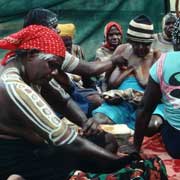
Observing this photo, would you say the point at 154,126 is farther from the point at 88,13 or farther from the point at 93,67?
the point at 88,13

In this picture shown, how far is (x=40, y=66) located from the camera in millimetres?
2928

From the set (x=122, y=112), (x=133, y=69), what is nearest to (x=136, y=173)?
(x=122, y=112)

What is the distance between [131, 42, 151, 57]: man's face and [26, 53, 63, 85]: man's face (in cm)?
250

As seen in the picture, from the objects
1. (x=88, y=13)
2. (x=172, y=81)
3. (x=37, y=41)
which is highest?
(x=37, y=41)

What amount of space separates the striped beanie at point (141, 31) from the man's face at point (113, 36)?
4.72 ft

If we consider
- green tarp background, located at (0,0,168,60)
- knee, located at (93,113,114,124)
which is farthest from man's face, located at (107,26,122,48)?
knee, located at (93,113,114,124)

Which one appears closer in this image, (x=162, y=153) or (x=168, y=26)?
(x=162, y=153)

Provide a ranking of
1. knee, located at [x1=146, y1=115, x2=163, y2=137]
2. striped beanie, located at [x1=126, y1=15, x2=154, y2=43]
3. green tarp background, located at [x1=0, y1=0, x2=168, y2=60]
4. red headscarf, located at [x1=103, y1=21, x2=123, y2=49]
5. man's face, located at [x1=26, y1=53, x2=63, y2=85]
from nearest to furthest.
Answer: man's face, located at [x1=26, y1=53, x2=63, y2=85], knee, located at [x1=146, y1=115, x2=163, y2=137], striped beanie, located at [x1=126, y1=15, x2=154, y2=43], green tarp background, located at [x1=0, y1=0, x2=168, y2=60], red headscarf, located at [x1=103, y1=21, x2=123, y2=49]

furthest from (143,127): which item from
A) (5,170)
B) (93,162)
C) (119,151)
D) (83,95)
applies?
(83,95)

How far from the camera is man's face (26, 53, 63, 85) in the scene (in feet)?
9.61

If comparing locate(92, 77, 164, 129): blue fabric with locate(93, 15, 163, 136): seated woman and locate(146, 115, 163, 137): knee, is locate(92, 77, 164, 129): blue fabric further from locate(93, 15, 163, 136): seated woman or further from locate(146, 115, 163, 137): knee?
locate(146, 115, 163, 137): knee

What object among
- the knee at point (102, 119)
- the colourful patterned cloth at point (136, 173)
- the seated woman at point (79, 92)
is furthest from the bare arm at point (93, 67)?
the colourful patterned cloth at point (136, 173)

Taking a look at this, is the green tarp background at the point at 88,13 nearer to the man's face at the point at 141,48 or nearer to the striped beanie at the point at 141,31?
the striped beanie at the point at 141,31

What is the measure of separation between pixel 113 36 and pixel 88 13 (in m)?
0.43
